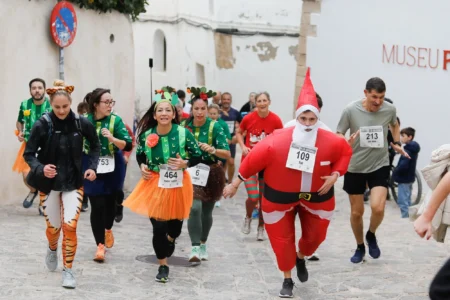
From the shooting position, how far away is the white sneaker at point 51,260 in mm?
9203

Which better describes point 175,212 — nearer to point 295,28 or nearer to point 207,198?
point 207,198

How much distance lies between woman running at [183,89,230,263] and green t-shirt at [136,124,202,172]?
88 centimetres

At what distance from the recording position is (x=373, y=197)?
9.88 metres

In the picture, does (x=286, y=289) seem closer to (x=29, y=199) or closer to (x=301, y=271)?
(x=301, y=271)

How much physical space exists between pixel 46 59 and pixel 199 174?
5.79 m

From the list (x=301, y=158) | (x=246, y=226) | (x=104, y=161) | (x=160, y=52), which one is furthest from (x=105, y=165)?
(x=160, y=52)

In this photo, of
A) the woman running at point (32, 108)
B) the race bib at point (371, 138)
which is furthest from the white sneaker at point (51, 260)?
the woman running at point (32, 108)

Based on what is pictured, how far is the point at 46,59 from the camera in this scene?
49.8ft

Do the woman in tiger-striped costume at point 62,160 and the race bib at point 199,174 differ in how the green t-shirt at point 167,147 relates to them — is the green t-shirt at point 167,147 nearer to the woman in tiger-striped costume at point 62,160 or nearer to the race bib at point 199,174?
the woman in tiger-striped costume at point 62,160

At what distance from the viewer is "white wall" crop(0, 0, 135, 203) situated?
14.0 m

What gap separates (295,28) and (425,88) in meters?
13.0

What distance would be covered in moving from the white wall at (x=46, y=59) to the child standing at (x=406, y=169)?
217 inches

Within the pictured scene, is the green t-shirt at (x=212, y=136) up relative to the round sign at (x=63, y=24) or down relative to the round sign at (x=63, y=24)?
down

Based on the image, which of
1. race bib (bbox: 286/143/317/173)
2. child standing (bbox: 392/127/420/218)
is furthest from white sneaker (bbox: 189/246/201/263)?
child standing (bbox: 392/127/420/218)
